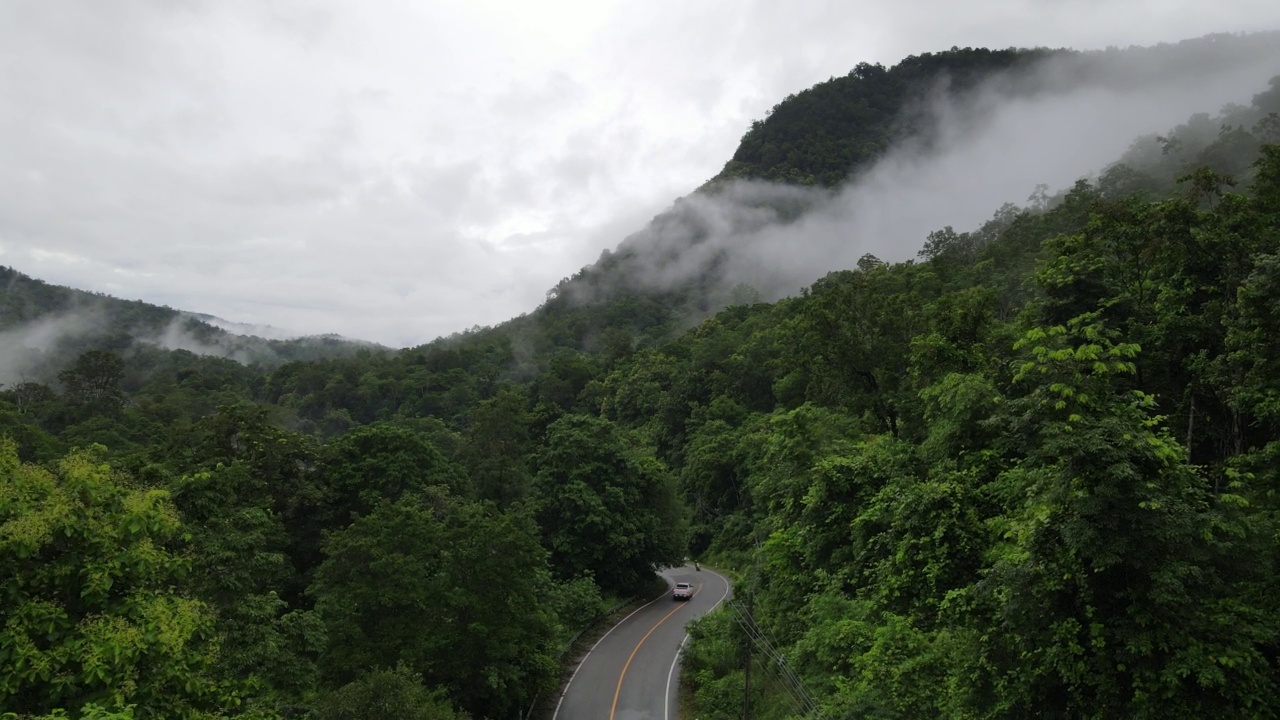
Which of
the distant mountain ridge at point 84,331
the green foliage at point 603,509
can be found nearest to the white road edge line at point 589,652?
the green foliage at point 603,509

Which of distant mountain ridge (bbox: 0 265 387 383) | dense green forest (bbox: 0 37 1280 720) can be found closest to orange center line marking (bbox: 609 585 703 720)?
dense green forest (bbox: 0 37 1280 720)

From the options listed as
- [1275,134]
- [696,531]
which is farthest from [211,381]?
[1275,134]

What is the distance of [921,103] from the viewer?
12706 cm

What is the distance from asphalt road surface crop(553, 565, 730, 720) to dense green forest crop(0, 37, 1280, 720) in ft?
3.83

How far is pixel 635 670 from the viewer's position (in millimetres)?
23203

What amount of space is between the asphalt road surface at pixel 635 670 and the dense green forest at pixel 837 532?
1.17 meters

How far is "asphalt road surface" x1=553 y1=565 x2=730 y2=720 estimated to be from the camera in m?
20.5

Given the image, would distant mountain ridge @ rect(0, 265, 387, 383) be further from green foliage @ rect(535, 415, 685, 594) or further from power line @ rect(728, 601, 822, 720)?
power line @ rect(728, 601, 822, 720)

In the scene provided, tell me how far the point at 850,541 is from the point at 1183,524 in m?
10.7

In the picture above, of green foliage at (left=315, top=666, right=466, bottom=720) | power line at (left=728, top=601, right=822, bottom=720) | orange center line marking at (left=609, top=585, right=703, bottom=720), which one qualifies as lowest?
orange center line marking at (left=609, top=585, right=703, bottom=720)

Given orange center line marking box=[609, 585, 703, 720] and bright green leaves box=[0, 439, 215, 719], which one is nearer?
bright green leaves box=[0, 439, 215, 719]

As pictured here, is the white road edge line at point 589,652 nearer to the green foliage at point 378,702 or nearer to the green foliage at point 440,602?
the green foliage at point 440,602

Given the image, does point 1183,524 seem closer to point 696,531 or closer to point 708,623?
point 708,623

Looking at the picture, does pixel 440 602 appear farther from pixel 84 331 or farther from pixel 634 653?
pixel 84 331
